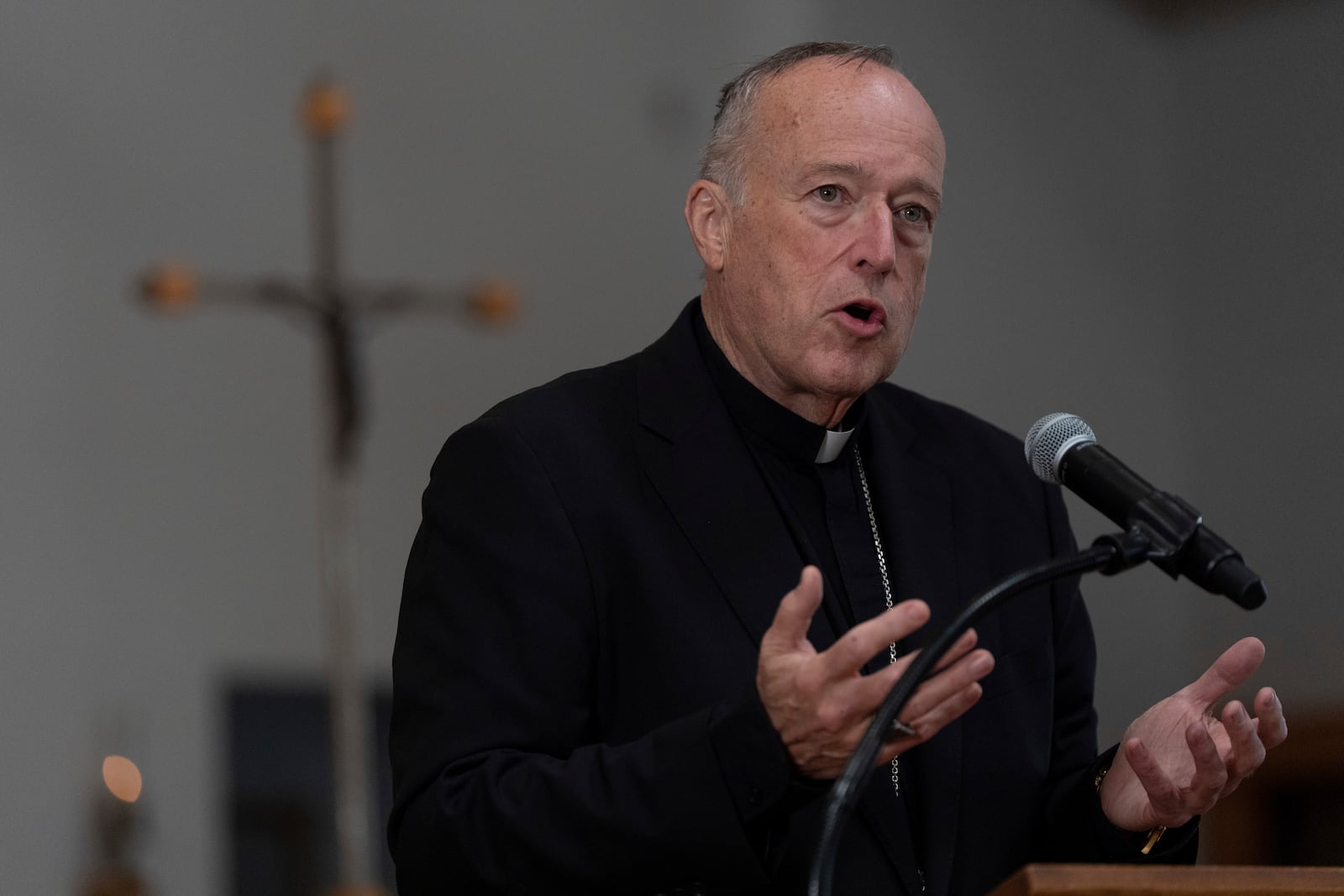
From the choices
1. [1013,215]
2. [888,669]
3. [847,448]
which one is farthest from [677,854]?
[1013,215]

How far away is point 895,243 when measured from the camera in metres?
2.31

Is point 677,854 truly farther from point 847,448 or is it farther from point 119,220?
point 119,220

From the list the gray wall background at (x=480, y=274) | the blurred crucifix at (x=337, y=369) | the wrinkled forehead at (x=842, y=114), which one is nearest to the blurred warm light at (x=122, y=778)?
the gray wall background at (x=480, y=274)

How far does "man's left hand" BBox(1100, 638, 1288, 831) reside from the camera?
1948 millimetres

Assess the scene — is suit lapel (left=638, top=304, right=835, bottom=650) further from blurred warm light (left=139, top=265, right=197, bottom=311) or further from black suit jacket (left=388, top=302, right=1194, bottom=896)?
→ blurred warm light (left=139, top=265, right=197, bottom=311)

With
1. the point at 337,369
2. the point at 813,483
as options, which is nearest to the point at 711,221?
the point at 813,483

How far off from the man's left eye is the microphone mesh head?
58 cm

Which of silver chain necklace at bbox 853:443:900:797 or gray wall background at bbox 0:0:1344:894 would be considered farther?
gray wall background at bbox 0:0:1344:894

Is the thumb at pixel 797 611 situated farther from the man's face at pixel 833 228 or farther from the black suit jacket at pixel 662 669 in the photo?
the man's face at pixel 833 228

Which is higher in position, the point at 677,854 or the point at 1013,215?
the point at 1013,215

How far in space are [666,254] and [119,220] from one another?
2.30 meters

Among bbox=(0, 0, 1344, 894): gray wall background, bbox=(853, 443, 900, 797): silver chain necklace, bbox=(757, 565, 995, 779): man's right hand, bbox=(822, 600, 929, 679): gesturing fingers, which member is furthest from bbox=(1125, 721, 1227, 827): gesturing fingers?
bbox=(0, 0, 1344, 894): gray wall background

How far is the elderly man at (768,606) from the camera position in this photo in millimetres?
1805

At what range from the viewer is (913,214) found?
2373 millimetres
